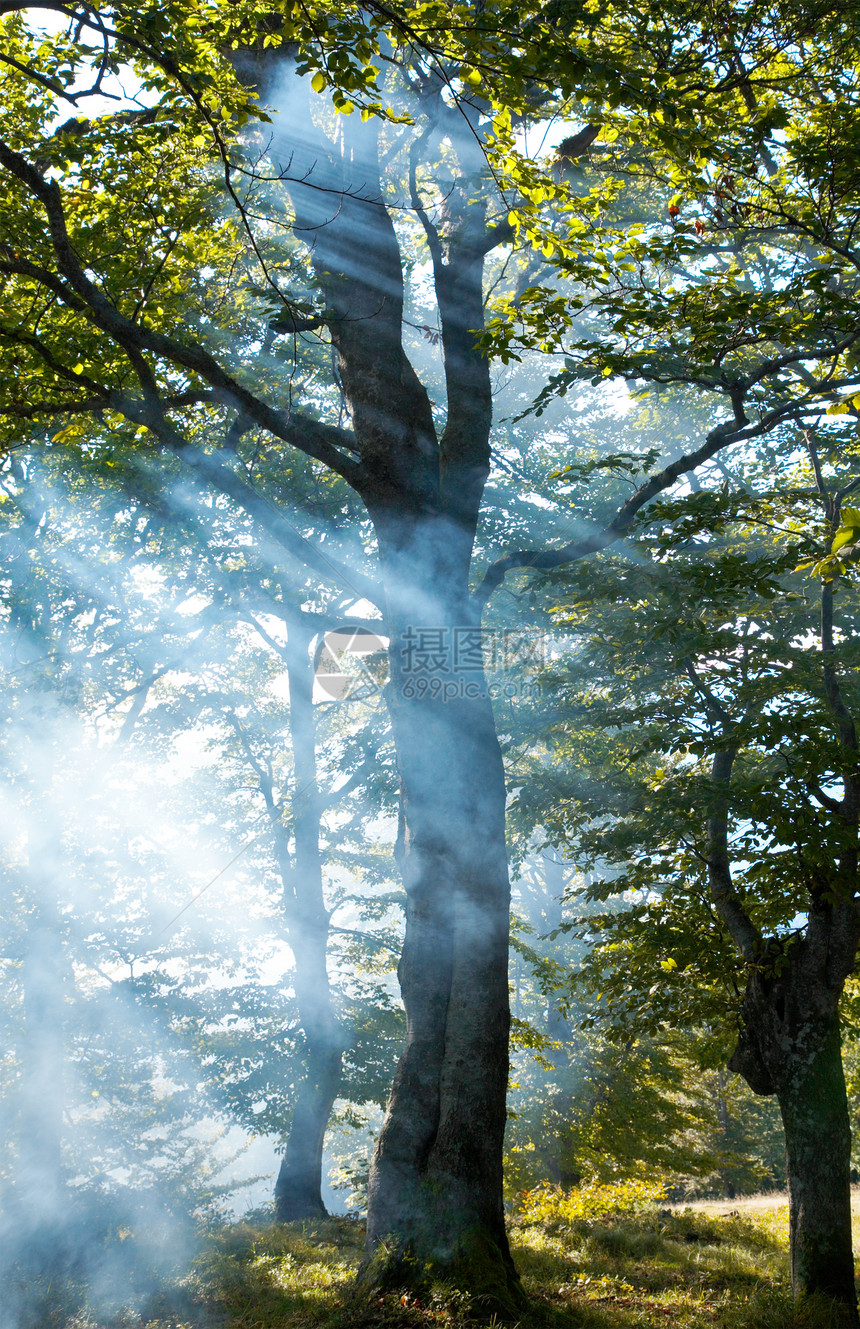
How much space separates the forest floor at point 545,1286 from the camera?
477 centimetres

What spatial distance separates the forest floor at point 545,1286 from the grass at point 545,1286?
13 mm

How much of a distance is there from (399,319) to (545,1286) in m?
8.15

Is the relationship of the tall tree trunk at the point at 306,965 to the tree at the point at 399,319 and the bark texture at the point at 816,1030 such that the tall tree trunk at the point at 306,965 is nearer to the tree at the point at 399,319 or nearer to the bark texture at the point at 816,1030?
the tree at the point at 399,319

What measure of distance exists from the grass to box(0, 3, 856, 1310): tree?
42cm

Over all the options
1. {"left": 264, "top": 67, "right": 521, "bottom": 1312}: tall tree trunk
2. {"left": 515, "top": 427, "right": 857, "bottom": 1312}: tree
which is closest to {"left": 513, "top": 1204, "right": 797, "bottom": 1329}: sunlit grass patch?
Result: {"left": 515, "top": 427, "right": 857, "bottom": 1312}: tree

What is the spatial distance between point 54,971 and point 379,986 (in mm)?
5985

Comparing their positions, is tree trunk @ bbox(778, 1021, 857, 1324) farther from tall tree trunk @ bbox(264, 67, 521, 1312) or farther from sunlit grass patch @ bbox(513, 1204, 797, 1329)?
tall tree trunk @ bbox(264, 67, 521, 1312)

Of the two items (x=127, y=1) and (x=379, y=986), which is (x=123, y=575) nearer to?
(x=379, y=986)

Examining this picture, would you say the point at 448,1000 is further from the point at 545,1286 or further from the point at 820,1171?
the point at 820,1171

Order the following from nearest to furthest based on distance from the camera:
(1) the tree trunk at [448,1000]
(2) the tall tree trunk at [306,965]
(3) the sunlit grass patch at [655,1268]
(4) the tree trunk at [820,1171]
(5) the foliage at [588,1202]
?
(1) the tree trunk at [448,1000], (3) the sunlit grass patch at [655,1268], (4) the tree trunk at [820,1171], (5) the foliage at [588,1202], (2) the tall tree trunk at [306,965]

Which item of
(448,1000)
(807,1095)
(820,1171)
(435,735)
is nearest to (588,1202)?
(820,1171)

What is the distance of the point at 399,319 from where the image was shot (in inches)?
287

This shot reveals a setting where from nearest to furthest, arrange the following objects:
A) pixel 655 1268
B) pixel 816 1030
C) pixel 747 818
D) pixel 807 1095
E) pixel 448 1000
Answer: pixel 448 1000 < pixel 807 1095 < pixel 816 1030 < pixel 655 1268 < pixel 747 818

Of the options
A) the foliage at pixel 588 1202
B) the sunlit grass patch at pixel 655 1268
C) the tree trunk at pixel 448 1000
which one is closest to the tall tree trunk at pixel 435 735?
the tree trunk at pixel 448 1000
